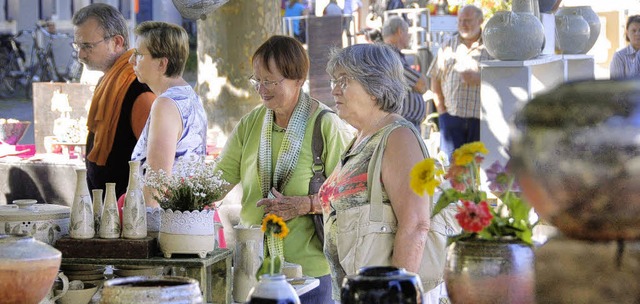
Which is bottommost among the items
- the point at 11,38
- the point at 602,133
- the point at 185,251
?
the point at 185,251

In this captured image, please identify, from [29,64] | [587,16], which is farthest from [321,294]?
[29,64]

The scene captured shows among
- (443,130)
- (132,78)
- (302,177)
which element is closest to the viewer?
(302,177)

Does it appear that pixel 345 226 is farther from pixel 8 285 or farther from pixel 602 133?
pixel 602 133

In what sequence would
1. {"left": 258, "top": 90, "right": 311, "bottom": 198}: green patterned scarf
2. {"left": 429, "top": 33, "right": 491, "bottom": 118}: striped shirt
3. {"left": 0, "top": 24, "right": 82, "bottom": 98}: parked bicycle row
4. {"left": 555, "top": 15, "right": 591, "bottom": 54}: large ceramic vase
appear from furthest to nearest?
{"left": 0, "top": 24, "right": 82, "bottom": 98}: parked bicycle row
{"left": 429, "top": 33, "right": 491, "bottom": 118}: striped shirt
{"left": 555, "top": 15, "right": 591, "bottom": 54}: large ceramic vase
{"left": 258, "top": 90, "right": 311, "bottom": 198}: green patterned scarf

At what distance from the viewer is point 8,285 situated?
1.79 m

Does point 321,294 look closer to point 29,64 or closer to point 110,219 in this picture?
point 110,219

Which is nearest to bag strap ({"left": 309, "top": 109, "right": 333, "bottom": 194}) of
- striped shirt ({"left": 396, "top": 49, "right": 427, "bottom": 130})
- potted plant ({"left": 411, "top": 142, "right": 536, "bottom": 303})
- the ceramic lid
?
the ceramic lid

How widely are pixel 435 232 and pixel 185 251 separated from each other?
69 centimetres

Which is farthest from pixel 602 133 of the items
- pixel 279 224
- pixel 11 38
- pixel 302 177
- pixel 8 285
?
pixel 11 38

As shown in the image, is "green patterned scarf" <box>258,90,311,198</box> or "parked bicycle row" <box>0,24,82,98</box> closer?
"green patterned scarf" <box>258,90,311,198</box>

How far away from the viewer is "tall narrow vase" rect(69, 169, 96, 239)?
111 inches

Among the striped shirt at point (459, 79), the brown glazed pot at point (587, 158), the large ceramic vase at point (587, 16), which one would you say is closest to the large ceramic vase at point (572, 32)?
the large ceramic vase at point (587, 16)

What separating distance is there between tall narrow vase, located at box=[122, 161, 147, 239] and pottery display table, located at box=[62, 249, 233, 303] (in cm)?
8

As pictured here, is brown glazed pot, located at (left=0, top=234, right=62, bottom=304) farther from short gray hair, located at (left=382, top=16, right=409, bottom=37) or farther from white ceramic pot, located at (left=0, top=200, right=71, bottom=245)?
short gray hair, located at (left=382, top=16, right=409, bottom=37)
